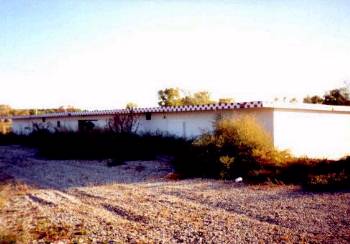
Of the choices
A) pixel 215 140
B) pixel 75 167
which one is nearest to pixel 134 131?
pixel 75 167

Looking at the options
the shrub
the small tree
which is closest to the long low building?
the small tree

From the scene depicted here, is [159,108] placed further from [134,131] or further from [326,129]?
[326,129]

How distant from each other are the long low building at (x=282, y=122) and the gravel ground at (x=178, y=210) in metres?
5.16

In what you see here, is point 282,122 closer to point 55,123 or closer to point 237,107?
point 237,107

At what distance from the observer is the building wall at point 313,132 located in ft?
52.2

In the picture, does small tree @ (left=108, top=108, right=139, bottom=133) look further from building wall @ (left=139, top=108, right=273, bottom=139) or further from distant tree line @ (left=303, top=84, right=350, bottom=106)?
distant tree line @ (left=303, top=84, right=350, bottom=106)

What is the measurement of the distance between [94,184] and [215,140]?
4133 mm

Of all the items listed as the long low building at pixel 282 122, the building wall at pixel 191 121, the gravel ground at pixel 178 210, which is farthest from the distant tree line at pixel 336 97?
the gravel ground at pixel 178 210

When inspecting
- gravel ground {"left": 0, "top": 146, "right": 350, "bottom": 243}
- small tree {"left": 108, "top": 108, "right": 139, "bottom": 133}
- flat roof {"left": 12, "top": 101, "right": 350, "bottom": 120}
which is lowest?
gravel ground {"left": 0, "top": 146, "right": 350, "bottom": 243}

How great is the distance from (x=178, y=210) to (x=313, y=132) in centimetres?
1136

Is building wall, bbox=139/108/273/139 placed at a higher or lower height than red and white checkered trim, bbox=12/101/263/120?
lower

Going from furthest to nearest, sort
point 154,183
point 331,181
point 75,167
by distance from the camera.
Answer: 1. point 75,167
2. point 154,183
3. point 331,181

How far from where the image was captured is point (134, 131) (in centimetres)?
2231

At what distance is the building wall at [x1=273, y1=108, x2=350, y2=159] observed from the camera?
15898mm
